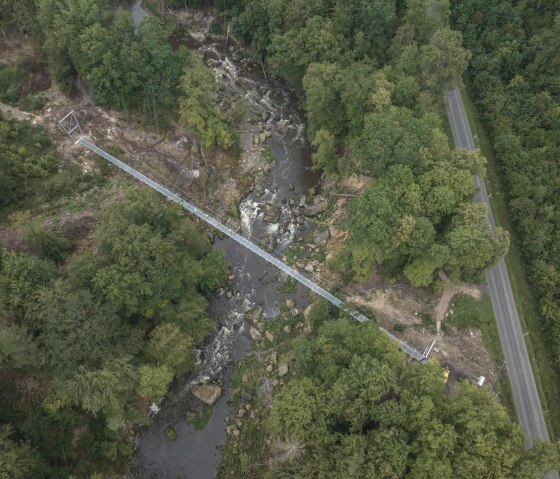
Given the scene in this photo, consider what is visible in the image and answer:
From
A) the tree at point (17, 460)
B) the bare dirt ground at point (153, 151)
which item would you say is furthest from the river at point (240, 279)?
the tree at point (17, 460)

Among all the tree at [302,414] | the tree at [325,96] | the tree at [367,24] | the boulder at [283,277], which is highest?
the tree at [367,24]

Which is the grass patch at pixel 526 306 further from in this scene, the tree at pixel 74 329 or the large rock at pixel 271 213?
the tree at pixel 74 329

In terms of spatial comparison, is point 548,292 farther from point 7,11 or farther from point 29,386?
point 7,11

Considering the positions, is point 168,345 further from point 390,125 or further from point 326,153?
point 390,125

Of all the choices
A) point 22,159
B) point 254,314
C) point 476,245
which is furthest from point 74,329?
point 476,245

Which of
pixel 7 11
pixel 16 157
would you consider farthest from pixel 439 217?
pixel 7 11

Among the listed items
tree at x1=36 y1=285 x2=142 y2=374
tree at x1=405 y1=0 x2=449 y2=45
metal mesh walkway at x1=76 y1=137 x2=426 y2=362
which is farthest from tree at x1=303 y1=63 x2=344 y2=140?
tree at x1=36 y1=285 x2=142 y2=374
